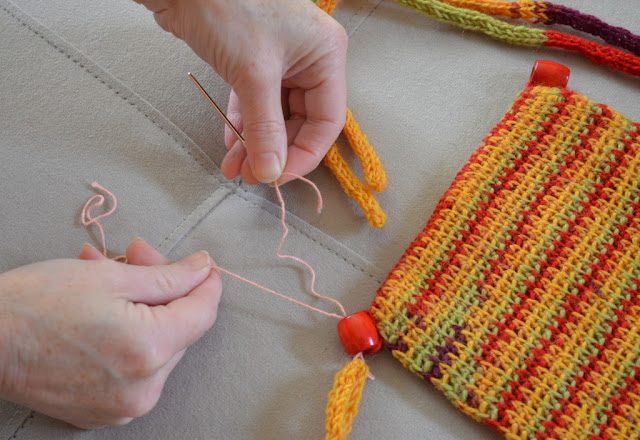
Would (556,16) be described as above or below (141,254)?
above

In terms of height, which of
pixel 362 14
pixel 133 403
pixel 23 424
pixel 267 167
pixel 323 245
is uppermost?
pixel 362 14

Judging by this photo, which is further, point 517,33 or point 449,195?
point 517,33

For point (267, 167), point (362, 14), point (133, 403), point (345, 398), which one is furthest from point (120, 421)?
point (362, 14)

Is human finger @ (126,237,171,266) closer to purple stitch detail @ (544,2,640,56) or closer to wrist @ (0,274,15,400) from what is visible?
wrist @ (0,274,15,400)

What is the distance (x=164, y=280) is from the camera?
2.49ft

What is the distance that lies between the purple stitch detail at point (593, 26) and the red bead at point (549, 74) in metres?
0.12

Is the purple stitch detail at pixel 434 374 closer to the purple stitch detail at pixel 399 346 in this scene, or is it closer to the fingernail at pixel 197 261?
the purple stitch detail at pixel 399 346

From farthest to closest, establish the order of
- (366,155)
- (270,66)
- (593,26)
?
(593,26)
(366,155)
(270,66)

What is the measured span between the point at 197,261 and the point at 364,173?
1.00ft

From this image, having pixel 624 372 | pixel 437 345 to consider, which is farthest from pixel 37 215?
pixel 624 372

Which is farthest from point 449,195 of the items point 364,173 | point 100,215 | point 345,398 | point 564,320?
point 100,215

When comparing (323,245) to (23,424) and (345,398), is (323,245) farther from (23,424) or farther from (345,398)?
(23,424)

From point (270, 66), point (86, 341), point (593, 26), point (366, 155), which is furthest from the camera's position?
point (593, 26)

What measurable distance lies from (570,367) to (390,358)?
0.25 m
